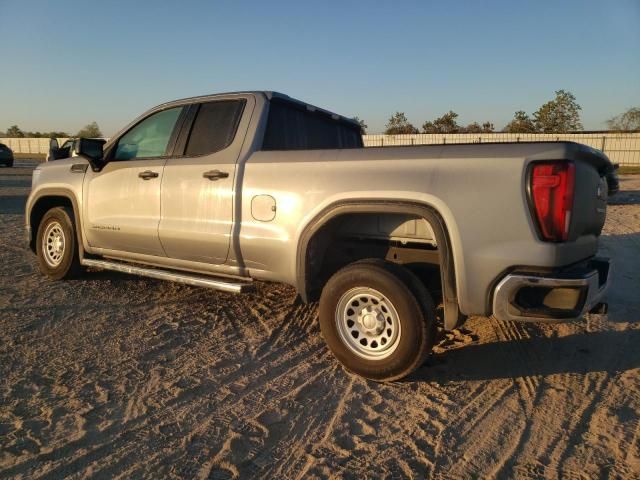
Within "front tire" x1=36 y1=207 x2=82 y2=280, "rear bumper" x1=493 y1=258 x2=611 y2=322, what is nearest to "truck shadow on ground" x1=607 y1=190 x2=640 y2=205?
"rear bumper" x1=493 y1=258 x2=611 y2=322

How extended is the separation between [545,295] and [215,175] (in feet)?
8.78

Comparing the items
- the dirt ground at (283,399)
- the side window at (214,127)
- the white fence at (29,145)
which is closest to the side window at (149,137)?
the side window at (214,127)

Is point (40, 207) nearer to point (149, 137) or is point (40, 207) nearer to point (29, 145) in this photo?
point (149, 137)

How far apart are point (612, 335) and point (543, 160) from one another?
8.08 feet

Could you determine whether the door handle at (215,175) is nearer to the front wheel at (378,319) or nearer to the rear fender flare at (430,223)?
the rear fender flare at (430,223)

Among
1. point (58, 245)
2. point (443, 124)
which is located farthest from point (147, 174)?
point (443, 124)

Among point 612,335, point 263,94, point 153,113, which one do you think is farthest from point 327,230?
point 612,335

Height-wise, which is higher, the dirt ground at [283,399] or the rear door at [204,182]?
the rear door at [204,182]

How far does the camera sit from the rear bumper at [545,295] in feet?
9.10

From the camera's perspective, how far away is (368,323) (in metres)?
3.41

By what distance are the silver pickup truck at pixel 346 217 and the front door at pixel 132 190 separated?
0.6 inches

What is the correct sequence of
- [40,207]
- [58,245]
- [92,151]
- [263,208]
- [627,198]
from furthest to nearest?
[627,198] → [40,207] → [58,245] → [92,151] → [263,208]

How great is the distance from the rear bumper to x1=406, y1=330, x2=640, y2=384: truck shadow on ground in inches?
34.1

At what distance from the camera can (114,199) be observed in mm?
4910
